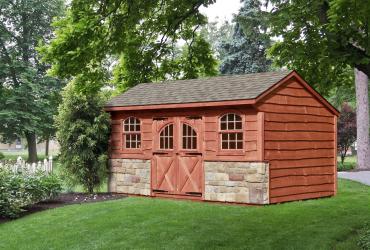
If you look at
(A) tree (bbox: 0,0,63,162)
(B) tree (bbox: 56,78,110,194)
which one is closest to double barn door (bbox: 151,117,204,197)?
(B) tree (bbox: 56,78,110,194)

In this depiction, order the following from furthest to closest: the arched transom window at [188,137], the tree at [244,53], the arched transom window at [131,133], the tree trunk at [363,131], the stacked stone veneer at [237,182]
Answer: the tree at [244,53] < the tree trunk at [363,131] < the arched transom window at [131,133] < the arched transom window at [188,137] < the stacked stone veneer at [237,182]

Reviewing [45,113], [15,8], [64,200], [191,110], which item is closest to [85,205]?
[64,200]

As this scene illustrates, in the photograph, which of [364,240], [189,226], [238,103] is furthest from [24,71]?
[364,240]

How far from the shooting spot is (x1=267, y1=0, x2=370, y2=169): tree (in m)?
9.99

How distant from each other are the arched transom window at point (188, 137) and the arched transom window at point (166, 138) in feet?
1.45

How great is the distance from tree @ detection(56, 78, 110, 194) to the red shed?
1.62ft

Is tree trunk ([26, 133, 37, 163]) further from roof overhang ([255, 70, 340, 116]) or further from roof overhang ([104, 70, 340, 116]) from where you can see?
roof overhang ([255, 70, 340, 116])

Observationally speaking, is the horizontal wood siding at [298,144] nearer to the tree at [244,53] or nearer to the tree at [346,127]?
the tree at [346,127]

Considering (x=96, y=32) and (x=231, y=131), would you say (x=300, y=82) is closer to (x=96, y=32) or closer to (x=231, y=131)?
(x=231, y=131)

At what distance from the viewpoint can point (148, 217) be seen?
37.4ft

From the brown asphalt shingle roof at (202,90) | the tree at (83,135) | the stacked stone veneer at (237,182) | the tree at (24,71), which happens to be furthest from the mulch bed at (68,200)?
the tree at (24,71)

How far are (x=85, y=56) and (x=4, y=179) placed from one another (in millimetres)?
3978

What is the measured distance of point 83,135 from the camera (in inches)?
604

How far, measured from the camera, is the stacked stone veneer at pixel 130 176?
15.4 metres
